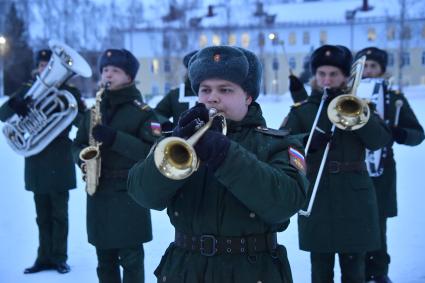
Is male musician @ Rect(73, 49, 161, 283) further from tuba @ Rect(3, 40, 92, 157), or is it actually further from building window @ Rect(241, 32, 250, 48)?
building window @ Rect(241, 32, 250, 48)

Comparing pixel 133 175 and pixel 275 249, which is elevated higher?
pixel 133 175

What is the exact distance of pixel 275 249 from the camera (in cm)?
236

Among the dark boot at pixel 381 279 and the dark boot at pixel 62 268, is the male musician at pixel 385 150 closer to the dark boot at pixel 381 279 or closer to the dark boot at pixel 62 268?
the dark boot at pixel 381 279

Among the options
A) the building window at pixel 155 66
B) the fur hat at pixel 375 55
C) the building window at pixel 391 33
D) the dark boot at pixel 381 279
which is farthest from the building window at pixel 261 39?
the dark boot at pixel 381 279

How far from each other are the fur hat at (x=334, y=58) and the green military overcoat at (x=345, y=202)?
0.28 meters

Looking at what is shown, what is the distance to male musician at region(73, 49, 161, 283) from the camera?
4035mm

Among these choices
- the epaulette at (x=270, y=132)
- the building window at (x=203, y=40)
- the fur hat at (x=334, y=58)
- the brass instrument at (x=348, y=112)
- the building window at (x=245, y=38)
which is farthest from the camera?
the building window at (x=245, y=38)

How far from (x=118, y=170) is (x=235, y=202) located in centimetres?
203

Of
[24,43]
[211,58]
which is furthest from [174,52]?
[211,58]

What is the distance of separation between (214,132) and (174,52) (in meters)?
45.6

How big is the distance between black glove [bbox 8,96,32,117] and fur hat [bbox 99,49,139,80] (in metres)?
1.23

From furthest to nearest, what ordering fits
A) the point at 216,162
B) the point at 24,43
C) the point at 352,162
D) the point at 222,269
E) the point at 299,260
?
the point at 24,43 < the point at 299,260 < the point at 352,162 < the point at 222,269 < the point at 216,162

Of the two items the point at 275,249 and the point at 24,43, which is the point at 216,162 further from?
the point at 24,43

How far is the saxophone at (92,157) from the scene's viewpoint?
3967 mm
